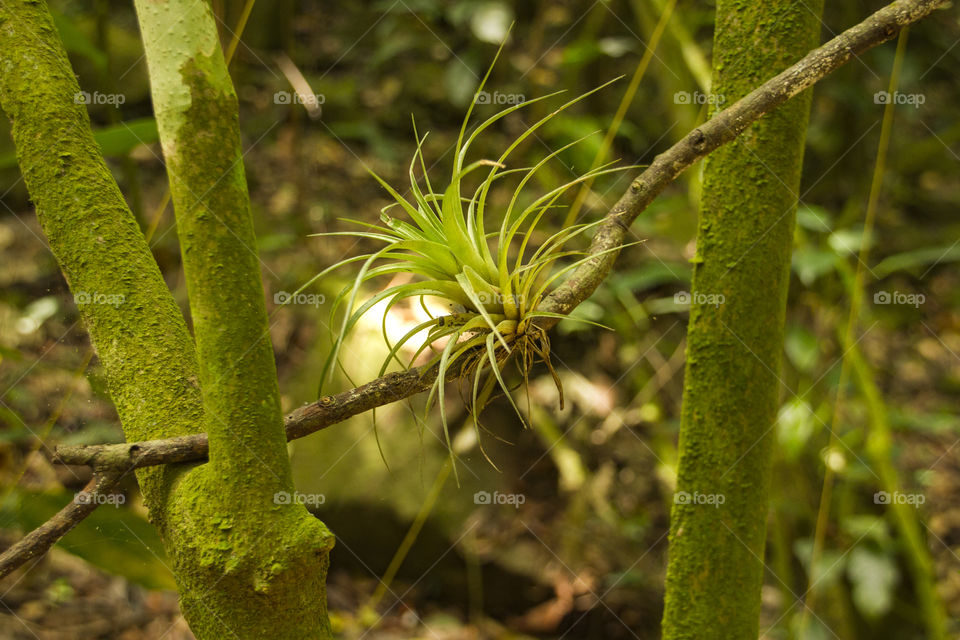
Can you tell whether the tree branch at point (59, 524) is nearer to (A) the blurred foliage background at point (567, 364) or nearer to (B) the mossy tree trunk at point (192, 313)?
(B) the mossy tree trunk at point (192, 313)

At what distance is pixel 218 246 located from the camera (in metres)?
0.54

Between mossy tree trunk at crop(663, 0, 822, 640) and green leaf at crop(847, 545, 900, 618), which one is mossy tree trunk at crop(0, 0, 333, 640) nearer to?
mossy tree trunk at crop(663, 0, 822, 640)

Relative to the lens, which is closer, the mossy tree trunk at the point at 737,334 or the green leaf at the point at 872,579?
the mossy tree trunk at the point at 737,334

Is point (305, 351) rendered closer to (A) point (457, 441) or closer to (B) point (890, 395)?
(A) point (457, 441)

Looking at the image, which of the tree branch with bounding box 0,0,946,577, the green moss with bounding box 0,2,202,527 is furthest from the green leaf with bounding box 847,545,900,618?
the green moss with bounding box 0,2,202,527

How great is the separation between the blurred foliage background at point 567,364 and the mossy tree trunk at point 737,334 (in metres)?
0.54

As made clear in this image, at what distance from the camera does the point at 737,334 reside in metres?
0.85

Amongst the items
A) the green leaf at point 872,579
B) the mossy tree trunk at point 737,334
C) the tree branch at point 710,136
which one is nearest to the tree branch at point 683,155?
the tree branch at point 710,136

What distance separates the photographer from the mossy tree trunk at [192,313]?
533mm

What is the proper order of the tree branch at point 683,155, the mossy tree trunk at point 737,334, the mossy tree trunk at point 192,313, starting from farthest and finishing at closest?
the mossy tree trunk at point 737,334 < the tree branch at point 683,155 < the mossy tree trunk at point 192,313

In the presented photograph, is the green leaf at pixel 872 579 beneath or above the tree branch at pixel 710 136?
beneath

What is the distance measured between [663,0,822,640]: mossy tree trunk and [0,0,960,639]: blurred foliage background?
21.1 inches

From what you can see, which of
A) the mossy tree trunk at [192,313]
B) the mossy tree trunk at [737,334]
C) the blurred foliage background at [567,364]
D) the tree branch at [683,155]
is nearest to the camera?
the mossy tree trunk at [192,313]

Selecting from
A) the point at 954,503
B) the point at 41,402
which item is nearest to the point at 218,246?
the point at 41,402
